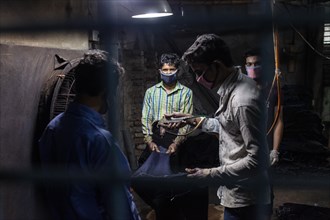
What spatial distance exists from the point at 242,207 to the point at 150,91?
2.33 meters

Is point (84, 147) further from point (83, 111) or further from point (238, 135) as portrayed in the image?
point (238, 135)

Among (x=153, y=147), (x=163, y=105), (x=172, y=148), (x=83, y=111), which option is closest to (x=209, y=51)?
(x=83, y=111)

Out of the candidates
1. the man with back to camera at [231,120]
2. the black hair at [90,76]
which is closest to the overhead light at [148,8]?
the man with back to camera at [231,120]

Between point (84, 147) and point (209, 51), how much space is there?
2.99 feet

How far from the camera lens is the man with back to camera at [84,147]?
2.01 m

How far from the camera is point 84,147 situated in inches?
79.4

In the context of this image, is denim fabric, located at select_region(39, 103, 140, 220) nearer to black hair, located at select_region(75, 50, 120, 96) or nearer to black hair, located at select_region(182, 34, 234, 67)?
Result: black hair, located at select_region(75, 50, 120, 96)

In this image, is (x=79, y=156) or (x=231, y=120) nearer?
(x=79, y=156)

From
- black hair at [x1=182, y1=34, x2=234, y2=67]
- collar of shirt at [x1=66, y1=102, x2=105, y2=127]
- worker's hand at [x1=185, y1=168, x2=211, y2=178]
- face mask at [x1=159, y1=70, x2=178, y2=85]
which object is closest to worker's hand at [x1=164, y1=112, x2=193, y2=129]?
black hair at [x1=182, y1=34, x2=234, y2=67]

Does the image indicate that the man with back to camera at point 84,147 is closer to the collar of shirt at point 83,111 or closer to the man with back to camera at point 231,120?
the collar of shirt at point 83,111

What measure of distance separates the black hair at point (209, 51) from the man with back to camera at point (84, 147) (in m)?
0.47

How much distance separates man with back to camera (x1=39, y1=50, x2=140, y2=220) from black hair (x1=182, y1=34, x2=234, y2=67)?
1.53ft

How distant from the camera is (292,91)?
776 centimetres

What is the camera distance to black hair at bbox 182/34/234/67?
2.25 m
